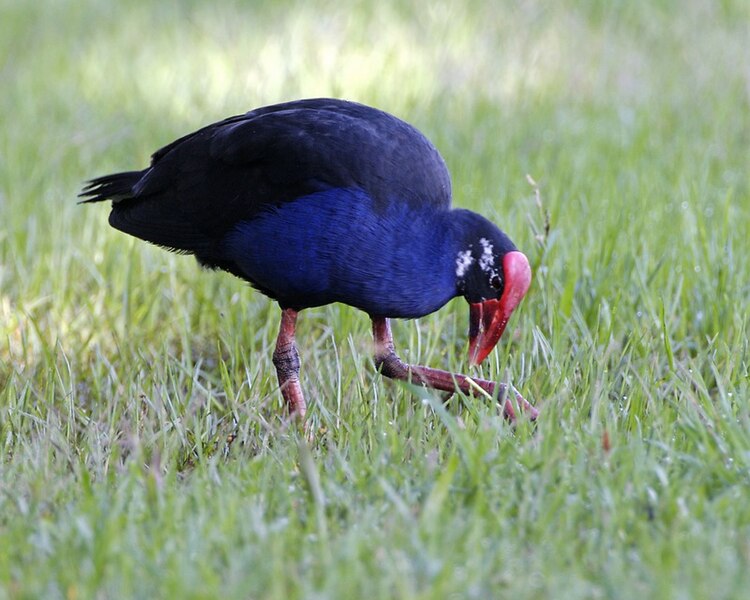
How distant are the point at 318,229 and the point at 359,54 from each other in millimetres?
3761

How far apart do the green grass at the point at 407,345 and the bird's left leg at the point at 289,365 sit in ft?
0.19

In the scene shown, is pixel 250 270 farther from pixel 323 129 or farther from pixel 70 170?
pixel 70 170

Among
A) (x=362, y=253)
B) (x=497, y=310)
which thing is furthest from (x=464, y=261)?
(x=362, y=253)

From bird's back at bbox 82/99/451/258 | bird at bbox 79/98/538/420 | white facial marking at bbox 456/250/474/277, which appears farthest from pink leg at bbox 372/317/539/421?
bird's back at bbox 82/99/451/258

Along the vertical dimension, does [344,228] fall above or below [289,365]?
above

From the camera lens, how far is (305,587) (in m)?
1.86

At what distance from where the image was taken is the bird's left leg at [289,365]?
3125mm

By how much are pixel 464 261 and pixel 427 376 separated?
0.37 metres

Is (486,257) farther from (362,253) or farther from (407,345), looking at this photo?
(407,345)

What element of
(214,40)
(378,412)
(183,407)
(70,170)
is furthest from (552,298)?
(214,40)

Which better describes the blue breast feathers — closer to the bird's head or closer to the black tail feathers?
the bird's head

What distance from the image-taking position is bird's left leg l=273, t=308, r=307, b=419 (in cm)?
312

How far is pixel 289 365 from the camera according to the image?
10.5 ft

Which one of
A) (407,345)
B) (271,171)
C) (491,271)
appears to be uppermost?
(271,171)
